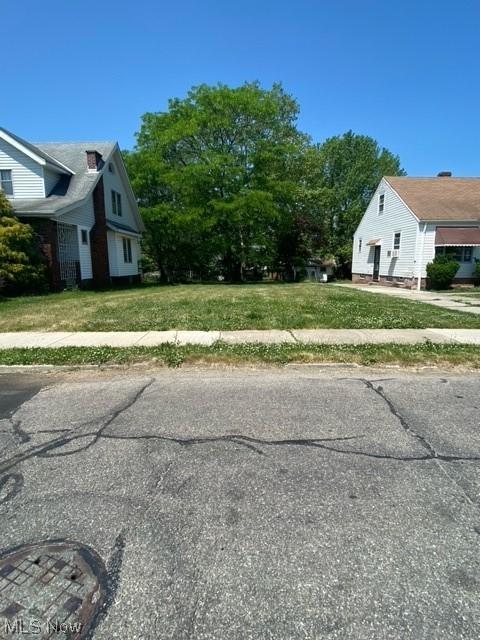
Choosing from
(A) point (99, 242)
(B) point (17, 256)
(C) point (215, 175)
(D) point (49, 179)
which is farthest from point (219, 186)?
(B) point (17, 256)

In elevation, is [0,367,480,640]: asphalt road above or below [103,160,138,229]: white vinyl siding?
below

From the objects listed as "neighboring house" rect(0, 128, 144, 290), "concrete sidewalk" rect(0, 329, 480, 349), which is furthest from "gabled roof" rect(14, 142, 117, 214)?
"concrete sidewalk" rect(0, 329, 480, 349)

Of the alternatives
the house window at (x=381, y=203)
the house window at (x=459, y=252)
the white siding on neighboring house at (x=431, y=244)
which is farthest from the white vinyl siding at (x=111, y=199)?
the house window at (x=459, y=252)

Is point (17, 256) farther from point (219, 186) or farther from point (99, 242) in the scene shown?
point (219, 186)

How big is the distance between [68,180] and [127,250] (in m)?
6.24

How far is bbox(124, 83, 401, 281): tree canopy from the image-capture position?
25.2m

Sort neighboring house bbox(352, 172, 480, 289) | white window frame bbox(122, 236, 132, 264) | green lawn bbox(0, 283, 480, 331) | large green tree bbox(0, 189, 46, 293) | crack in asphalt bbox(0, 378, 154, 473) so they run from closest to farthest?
crack in asphalt bbox(0, 378, 154, 473) < green lawn bbox(0, 283, 480, 331) < large green tree bbox(0, 189, 46, 293) < neighboring house bbox(352, 172, 480, 289) < white window frame bbox(122, 236, 132, 264)

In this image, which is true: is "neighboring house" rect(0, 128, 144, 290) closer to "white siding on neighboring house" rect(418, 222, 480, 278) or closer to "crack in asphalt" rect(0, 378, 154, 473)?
"crack in asphalt" rect(0, 378, 154, 473)

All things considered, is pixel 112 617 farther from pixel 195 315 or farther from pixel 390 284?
pixel 390 284

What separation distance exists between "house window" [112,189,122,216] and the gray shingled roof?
104 inches

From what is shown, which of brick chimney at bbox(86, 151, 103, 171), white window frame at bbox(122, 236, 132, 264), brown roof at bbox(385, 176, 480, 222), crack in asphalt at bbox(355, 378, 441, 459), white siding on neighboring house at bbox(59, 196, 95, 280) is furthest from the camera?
white window frame at bbox(122, 236, 132, 264)

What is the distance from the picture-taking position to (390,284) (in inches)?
953

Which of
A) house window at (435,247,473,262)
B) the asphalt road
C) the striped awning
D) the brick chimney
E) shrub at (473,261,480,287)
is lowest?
the asphalt road

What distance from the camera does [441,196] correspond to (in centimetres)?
2233
